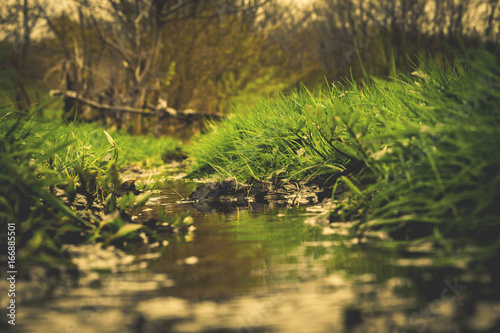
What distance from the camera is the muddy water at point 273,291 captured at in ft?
4.27

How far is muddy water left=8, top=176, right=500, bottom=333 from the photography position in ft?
4.27

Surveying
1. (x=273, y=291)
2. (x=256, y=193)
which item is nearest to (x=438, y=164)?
(x=273, y=291)

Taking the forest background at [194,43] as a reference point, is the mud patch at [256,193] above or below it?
below

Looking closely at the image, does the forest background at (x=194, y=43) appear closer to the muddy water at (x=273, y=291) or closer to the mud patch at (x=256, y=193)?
the mud patch at (x=256, y=193)

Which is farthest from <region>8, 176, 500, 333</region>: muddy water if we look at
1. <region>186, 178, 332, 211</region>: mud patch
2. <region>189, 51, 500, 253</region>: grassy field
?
<region>186, 178, 332, 211</region>: mud patch

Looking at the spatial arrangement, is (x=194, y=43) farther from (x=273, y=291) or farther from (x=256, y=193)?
(x=273, y=291)

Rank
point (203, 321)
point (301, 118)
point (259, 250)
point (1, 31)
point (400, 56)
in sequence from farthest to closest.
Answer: point (1, 31) → point (400, 56) → point (301, 118) → point (259, 250) → point (203, 321)

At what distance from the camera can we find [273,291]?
1549 mm

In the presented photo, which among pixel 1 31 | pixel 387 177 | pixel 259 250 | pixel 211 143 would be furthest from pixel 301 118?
pixel 1 31

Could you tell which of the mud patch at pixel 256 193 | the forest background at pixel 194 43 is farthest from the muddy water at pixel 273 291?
the forest background at pixel 194 43

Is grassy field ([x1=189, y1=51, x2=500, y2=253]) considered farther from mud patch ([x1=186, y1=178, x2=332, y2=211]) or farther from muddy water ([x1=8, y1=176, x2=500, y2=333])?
mud patch ([x1=186, y1=178, x2=332, y2=211])

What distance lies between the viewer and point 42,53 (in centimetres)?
1808

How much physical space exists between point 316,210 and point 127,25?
462 inches

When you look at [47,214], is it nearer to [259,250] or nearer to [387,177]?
[259,250]
